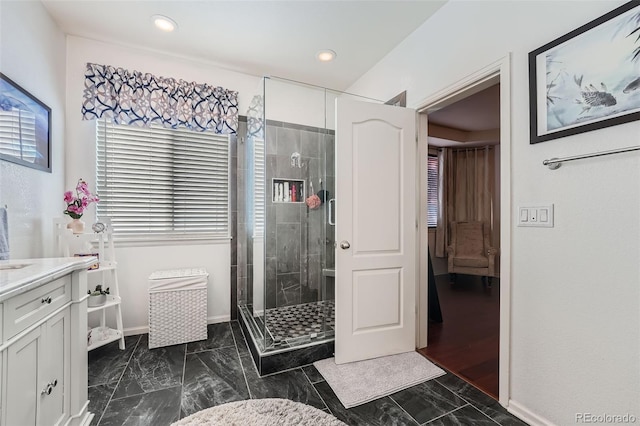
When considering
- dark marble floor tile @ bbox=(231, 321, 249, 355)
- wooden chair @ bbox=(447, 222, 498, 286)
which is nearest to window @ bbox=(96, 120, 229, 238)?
dark marble floor tile @ bbox=(231, 321, 249, 355)

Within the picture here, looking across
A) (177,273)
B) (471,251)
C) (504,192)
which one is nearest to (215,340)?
(177,273)

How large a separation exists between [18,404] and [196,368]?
1.15 m

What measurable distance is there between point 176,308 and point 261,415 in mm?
1341

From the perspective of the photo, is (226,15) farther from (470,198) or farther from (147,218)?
(470,198)

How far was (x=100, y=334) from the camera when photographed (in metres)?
2.26

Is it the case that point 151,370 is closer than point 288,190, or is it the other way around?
point 151,370

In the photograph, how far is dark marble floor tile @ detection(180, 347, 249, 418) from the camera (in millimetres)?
1648

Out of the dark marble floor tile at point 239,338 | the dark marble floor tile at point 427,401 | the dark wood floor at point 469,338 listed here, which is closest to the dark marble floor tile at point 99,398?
the dark marble floor tile at point 239,338

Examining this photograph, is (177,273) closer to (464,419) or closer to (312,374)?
(312,374)

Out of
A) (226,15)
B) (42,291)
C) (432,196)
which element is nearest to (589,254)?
(42,291)

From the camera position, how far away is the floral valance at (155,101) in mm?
2357

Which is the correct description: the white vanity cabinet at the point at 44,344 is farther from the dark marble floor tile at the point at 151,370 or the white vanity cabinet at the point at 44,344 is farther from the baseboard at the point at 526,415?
the baseboard at the point at 526,415

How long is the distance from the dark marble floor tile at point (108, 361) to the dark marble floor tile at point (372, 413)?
154 centimetres

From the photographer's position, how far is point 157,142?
8.77 feet
